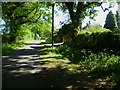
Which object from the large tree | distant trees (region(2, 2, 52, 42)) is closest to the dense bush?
the large tree

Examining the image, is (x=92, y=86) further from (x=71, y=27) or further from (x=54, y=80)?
(x=71, y=27)

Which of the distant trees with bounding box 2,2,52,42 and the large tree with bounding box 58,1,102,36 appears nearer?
the large tree with bounding box 58,1,102,36

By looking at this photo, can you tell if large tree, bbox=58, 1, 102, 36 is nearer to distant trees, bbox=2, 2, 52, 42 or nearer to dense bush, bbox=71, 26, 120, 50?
dense bush, bbox=71, 26, 120, 50

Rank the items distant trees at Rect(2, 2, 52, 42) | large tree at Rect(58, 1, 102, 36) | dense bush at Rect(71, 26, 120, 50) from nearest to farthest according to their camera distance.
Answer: dense bush at Rect(71, 26, 120, 50), large tree at Rect(58, 1, 102, 36), distant trees at Rect(2, 2, 52, 42)

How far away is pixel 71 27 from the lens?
2992 centimetres

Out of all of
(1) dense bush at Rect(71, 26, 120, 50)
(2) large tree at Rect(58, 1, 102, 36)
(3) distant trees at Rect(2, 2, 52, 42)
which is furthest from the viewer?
(3) distant trees at Rect(2, 2, 52, 42)

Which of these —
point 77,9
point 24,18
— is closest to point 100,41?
point 77,9

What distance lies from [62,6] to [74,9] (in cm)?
233

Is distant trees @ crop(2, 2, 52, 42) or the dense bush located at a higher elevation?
distant trees @ crop(2, 2, 52, 42)

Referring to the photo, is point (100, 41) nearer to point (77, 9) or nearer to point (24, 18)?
point (77, 9)

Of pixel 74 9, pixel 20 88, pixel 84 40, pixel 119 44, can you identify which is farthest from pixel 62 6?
pixel 20 88

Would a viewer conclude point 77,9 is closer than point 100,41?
No

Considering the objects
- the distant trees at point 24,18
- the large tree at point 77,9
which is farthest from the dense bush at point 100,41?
the distant trees at point 24,18

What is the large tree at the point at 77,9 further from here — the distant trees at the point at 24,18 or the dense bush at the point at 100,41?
the distant trees at the point at 24,18
